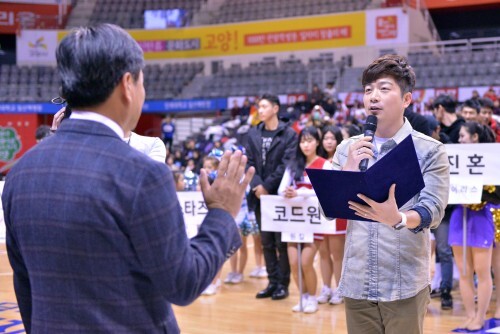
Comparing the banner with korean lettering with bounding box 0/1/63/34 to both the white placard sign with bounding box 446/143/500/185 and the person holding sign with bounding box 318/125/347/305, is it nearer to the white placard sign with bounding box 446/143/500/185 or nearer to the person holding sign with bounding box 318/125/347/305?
the person holding sign with bounding box 318/125/347/305

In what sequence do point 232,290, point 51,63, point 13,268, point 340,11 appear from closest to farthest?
point 13,268
point 232,290
point 340,11
point 51,63

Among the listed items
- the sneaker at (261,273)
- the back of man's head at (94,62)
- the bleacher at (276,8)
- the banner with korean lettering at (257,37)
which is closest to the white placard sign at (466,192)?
the sneaker at (261,273)

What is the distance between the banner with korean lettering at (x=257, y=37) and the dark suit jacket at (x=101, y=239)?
62.6 feet

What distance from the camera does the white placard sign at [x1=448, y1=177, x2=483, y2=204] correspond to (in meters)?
5.31

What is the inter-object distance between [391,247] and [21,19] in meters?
22.1

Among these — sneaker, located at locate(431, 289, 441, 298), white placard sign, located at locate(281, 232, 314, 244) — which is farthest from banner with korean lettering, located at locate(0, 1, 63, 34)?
sneaker, located at locate(431, 289, 441, 298)

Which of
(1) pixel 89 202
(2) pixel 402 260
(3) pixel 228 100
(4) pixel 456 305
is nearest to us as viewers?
(1) pixel 89 202

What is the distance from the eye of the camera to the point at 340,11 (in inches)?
815

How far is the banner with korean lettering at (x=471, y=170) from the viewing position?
5332 mm

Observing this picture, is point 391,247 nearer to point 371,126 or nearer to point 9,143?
point 371,126

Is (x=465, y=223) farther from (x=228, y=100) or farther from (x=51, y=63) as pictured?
(x=51, y=63)

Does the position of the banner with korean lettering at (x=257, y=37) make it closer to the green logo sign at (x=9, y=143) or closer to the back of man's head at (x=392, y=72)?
the green logo sign at (x=9, y=143)

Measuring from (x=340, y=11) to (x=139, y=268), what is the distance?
19915 mm

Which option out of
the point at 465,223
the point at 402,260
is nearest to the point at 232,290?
the point at 465,223
